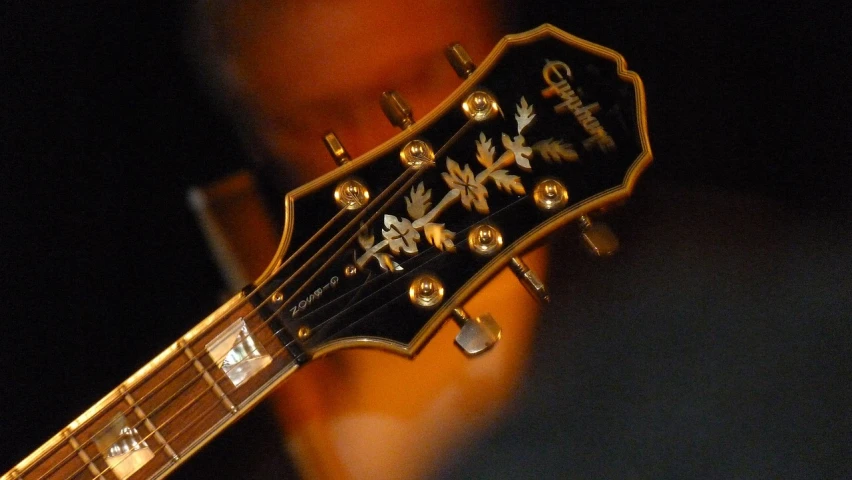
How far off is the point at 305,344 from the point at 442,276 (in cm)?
15

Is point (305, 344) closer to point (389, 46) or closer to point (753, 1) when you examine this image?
point (389, 46)

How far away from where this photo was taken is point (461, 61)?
706 mm

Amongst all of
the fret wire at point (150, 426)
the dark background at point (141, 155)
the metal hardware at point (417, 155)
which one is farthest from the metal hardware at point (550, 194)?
the fret wire at point (150, 426)

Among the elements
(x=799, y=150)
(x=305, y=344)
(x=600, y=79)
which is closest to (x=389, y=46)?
(x=600, y=79)

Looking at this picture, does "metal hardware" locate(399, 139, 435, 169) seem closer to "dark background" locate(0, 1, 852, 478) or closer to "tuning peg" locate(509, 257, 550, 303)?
"tuning peg" locate(509, 257, 550, 303)

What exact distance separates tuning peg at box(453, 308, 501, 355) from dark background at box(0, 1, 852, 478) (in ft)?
0.99

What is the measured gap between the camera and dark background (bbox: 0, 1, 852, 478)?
0.80m

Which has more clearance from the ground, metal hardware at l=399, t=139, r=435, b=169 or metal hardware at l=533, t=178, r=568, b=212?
metal hardware at l=399, t=139, r=435, b=169

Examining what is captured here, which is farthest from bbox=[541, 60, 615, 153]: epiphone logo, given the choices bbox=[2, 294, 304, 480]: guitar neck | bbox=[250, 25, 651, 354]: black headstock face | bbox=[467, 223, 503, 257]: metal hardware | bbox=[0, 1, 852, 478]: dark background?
bbox=[2, 294, 304, 480]: guitar neck

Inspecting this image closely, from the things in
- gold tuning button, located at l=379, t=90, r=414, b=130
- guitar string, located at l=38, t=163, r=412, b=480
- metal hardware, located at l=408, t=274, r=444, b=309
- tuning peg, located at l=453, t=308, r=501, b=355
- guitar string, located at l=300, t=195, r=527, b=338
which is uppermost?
gold tuning button, located at l=379, t=90, r=414, b=130

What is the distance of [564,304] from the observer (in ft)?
2.67

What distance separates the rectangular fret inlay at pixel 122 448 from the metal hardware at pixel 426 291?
0.96 feet

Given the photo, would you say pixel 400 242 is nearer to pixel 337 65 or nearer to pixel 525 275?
pixel 525 275

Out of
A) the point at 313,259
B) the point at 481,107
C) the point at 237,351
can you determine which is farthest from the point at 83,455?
the point at 481,107
